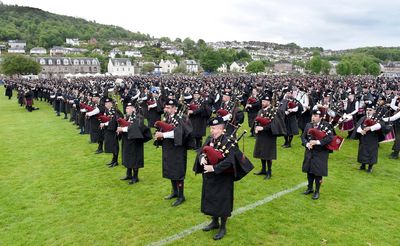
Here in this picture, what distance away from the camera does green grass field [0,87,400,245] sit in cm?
694

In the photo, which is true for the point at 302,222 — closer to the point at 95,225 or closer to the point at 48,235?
the point at 95,225

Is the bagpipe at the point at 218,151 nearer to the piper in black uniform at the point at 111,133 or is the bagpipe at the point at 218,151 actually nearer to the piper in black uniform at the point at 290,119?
the piper in black uniform at the point at 111,133

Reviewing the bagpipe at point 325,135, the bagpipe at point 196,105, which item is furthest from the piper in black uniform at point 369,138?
the bagpipe at point 196,105

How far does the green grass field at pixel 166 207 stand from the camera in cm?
694

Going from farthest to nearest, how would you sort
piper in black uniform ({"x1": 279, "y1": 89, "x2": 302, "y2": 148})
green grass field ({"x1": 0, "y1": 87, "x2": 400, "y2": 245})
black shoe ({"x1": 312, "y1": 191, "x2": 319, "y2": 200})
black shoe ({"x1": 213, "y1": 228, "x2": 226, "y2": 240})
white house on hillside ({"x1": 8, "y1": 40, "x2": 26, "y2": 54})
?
white house on hillside ({"x1": 8, "y1": 40, "x2": 26, "y2": 54}) < piper in black uniform ({"x1": 279, "y1": 89, "x2": 302, "y2": 148}) < black shoe ({"x1": 312, "y1": 191, "x2": 319, "y2": 200}) < green grass field ({"x1": 0, "y1": 87, "x2": 400, "y2": 245}) < black shoe ({"x1": 213, "y1": 228, "x2": 226, "y2": 240})

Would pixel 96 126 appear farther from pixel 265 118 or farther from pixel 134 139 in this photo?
pixel 265 118

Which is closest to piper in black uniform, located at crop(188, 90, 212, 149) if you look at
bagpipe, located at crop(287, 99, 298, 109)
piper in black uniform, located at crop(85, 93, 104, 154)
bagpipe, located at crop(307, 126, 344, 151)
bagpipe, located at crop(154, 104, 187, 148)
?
bagpipe, located at crop(287, 99, 298, 109)

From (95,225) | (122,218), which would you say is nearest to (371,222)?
(122,218)

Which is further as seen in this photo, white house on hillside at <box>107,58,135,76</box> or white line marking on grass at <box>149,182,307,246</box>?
white house on hillside at <box>107,58,135,76</box>

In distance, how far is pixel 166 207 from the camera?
Answer: 8.45 metres

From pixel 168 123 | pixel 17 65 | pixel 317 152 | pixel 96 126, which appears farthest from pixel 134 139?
pixel 17 65

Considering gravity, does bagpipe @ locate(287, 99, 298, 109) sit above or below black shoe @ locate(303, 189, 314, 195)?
above

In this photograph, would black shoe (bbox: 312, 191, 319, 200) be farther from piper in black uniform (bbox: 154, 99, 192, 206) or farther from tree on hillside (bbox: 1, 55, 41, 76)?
tree on hillside (bbox: 1, 55, 41, 76)

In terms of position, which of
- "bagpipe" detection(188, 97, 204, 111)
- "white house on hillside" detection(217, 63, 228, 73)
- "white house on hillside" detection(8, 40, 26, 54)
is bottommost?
"bagpipe" detection(188, 97, 204, 111)
